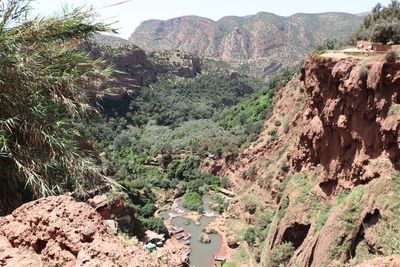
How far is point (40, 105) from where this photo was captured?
19.8 feet

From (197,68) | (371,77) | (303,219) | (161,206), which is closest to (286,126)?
(161,206)

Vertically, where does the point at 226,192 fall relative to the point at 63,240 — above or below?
below

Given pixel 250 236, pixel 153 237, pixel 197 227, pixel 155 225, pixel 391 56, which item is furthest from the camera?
pixel 197 227

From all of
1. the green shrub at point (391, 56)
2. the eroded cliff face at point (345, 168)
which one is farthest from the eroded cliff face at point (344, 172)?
the green shrub at point (391, 56)

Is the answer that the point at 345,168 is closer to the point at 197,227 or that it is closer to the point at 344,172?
the point at 344,172

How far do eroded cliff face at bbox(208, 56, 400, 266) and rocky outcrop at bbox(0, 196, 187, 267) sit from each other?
11.7 metres

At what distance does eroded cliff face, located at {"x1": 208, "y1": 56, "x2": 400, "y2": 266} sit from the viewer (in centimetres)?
1892

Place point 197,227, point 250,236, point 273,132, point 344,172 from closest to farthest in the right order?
point 344,172, point 250,236, point 197,227, point 273,132

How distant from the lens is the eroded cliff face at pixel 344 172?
62.1 ft

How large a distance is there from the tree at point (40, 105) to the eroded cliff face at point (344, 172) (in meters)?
11.0

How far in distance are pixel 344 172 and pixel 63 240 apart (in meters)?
21.3

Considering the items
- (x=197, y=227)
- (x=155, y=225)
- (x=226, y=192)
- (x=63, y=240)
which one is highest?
(x=63, y=240)

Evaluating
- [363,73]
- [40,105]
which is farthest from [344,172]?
[40,105]

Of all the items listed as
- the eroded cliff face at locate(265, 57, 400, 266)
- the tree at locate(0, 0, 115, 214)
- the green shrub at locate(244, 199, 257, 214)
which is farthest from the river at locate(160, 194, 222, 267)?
the tree at locate(0, 0, 115, 214)
